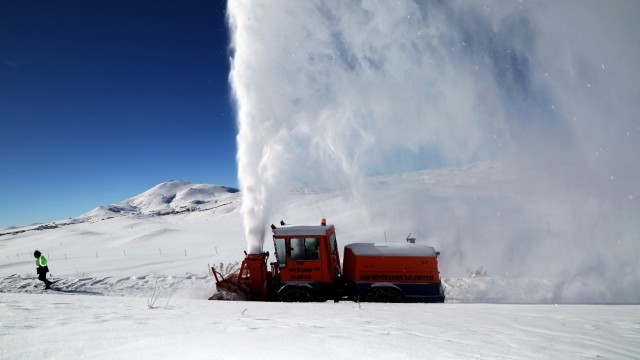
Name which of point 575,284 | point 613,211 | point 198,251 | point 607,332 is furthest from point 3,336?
point 613,211

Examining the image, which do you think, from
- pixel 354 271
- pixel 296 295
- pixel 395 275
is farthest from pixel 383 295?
pixel 296 295

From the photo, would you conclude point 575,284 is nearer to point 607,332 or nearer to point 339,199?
point 607,332

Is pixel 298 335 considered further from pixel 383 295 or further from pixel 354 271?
pixel 383 295

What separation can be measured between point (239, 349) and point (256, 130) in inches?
468

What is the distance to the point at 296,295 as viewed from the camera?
9.80m

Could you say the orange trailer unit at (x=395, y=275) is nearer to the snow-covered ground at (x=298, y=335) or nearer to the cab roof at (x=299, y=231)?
the cab roof at (x=299, y=231)

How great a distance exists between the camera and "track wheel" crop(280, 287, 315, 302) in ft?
32.0

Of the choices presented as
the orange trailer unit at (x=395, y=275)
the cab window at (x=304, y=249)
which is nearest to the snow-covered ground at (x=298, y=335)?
the orange trailer unit at (x=395, y=275)

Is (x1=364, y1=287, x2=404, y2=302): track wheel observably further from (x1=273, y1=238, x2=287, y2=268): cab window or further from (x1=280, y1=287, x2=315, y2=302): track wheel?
(x1=273, y1=238, x2=287, y2=268): cab window

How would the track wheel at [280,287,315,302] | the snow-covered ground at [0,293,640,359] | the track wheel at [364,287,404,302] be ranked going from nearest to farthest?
1. the snow-covered ground at [0,293,640,359]
2. the track wheel at [364,287,404,302]
3. the track wheel at [280,287,315,302]

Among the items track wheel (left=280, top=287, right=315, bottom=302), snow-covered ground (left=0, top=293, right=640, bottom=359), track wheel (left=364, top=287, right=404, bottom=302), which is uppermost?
snow-covered ground (left=0, top=293, right=640, bottom=359)

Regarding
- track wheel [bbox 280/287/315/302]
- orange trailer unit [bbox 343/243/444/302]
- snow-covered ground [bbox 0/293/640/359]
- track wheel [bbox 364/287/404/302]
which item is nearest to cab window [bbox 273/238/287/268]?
track wheel [bbox 280/287/315/302]

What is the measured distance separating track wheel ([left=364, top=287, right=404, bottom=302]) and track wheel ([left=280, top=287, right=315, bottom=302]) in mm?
1673

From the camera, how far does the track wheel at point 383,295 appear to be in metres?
9.57
